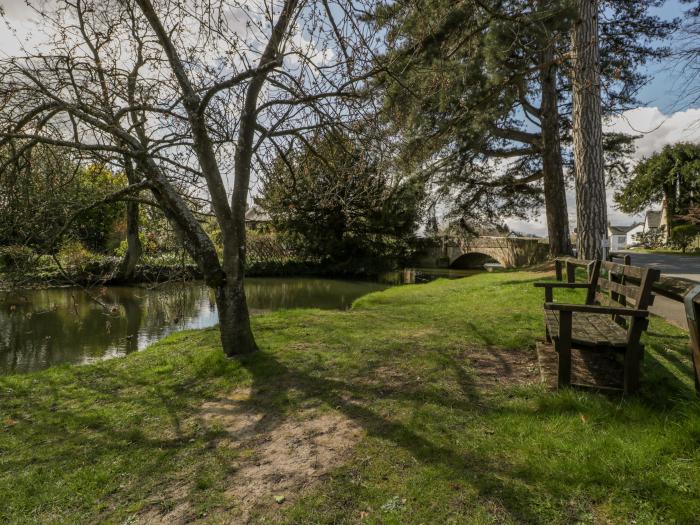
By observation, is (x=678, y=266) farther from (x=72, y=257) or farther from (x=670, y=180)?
→ (x=670, y=180)

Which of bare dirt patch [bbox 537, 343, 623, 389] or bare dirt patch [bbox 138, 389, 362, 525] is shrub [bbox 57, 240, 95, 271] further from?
bare dirt patch [bbox 537, 343, 623, 389]

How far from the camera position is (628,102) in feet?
44.6

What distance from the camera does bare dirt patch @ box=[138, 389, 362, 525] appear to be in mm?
2680

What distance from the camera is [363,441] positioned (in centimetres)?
328

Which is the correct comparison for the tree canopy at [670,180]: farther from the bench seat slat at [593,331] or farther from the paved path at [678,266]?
the bench seat slat at [593,331]

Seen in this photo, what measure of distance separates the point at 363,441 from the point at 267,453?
728 millimetres

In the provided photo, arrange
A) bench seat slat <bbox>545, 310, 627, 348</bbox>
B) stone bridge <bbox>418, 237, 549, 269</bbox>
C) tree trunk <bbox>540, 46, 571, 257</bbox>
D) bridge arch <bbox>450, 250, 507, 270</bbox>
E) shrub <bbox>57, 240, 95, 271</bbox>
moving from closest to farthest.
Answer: bench seat slat <bbox>545, 310, 627, 348</bbox> < shrub <bbox>57, 240, 95, 271</bbox> < tree trunk <bbox>540, 46, 571, 257</bbox> < stone bridge <bbox>418, 237, 549, 269</bbox> < bridge arch <bbox>450, 250, 507, 270</bbox>

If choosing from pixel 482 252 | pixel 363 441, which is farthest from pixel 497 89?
pixel 482 252

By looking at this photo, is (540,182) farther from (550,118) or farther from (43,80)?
(43,80)

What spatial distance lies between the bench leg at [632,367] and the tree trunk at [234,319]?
4.19 m

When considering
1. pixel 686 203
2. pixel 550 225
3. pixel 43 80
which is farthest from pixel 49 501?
pixel 686 203

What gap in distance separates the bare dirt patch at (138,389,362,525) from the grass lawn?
17mm

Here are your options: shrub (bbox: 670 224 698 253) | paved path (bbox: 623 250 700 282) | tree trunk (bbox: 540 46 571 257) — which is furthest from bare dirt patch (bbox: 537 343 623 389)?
shrub (bbox: 670 224 698 253)

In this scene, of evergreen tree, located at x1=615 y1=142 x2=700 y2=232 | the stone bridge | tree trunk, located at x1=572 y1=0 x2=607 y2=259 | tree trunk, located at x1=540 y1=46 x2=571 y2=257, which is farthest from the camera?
evergreen tree, located at x1=615 y1=142 x2=700 y2=232
